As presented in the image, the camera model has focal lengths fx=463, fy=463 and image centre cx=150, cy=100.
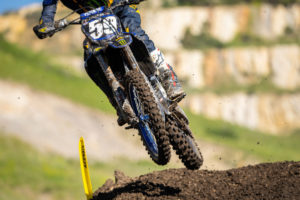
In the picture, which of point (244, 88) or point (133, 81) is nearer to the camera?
point (133, 81)

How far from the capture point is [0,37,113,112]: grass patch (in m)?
22.8

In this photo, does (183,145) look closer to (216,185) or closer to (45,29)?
(216,185)

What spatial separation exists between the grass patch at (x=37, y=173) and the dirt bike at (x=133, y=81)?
236 inches

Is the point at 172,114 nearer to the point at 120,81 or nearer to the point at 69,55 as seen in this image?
the point at 120,81

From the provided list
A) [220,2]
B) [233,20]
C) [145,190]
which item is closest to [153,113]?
[145,190]

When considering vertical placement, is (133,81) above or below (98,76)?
above

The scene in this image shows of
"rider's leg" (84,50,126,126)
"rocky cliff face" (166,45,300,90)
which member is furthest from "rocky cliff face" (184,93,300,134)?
"rider's leg" (84,50,126,126)

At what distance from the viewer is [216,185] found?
648 cm

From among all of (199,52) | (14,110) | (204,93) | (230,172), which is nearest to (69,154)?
(14,110)

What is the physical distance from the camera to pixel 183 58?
45312 millimetres

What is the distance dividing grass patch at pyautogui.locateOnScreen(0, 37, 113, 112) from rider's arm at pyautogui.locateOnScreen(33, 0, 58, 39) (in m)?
15.7

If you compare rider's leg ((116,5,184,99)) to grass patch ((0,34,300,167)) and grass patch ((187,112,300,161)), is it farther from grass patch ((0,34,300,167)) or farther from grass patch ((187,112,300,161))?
grass patch ((187,112,300,161))

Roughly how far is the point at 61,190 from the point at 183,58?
34.1 metres

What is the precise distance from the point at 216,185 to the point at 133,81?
2.01 m
